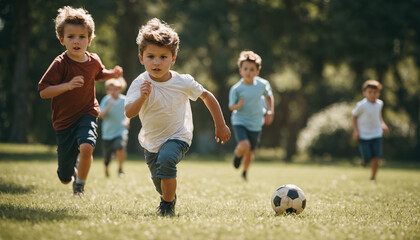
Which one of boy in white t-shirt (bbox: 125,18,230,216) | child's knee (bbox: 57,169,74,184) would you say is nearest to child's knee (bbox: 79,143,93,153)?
child's knee (bbox: 57,169,74,184)

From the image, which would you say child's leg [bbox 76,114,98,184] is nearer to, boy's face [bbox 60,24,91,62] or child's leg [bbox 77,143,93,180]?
child's leg [bbox 77,143,93,180]

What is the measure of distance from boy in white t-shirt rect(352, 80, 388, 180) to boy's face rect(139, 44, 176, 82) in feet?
22.4

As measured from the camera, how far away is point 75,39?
19.6 feet

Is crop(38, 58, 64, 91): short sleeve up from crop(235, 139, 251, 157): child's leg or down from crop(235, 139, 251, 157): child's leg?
up

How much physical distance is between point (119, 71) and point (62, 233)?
3.23m

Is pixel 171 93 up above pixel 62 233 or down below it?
above

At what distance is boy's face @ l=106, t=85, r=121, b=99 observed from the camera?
10.6 metres

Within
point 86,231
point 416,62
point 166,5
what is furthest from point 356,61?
point 86,231

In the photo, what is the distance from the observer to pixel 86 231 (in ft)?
12.8

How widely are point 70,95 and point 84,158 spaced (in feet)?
2.90

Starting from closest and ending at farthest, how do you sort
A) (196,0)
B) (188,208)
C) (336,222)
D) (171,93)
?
(336,222) → (171,93) → (188,208) → (196,0)

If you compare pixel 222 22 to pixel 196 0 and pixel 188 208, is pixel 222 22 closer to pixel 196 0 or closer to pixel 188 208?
pixel 196 0

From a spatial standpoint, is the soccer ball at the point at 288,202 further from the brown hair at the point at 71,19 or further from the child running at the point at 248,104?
the child running at the point at 248,104

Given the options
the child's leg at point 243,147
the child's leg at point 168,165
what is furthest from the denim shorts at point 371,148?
the child's leg at point 168,165
